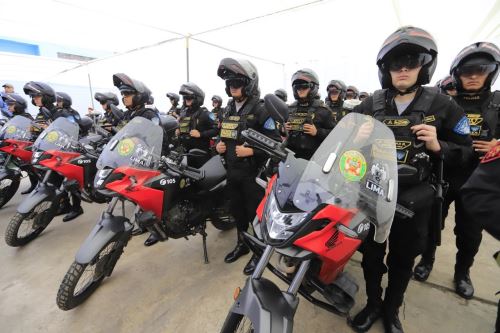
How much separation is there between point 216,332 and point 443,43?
7777 millimetres

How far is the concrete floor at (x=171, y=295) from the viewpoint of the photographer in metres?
1.74

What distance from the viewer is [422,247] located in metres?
1.42

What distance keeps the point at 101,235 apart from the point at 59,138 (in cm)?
164

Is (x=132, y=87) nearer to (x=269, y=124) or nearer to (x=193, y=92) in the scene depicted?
(x=193, y=92)

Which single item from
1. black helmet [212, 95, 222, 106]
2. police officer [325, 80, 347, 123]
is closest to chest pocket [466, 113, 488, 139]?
police officer [325, 80, 347, 123]

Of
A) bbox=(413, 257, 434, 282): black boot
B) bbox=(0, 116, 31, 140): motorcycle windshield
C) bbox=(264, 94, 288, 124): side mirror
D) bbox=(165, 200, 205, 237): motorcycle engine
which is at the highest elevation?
bbox=(264, 94, 288, 124): side mirror

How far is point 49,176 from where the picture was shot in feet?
9.28

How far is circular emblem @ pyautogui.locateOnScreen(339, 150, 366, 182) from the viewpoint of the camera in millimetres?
1043

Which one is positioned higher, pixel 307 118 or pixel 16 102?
pixel 307 118

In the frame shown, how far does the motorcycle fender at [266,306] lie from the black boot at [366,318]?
35.6 inches

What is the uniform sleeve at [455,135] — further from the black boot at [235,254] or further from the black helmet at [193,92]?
the black helmet at [193,92]

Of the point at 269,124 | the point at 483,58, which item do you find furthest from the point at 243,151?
the point at 483,58

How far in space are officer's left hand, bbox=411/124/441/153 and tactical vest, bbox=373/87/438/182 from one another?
Result: 41mm

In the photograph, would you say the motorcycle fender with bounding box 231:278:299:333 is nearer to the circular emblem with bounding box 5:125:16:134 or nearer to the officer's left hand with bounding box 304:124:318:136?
the officer's left hand with bounding box 304:124:318:136
